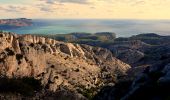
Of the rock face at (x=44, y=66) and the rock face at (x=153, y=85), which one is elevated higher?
the rock face at (x=153, y=85)

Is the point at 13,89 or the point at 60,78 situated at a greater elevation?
the point at 13,89

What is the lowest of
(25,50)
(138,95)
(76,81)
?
(76,81)

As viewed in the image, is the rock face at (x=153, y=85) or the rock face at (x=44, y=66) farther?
the rock face at (x=44, y=66)

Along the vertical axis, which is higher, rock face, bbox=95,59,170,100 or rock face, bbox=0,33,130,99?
rock face, bbox=95,59,170,100

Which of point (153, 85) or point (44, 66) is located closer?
point (153, 85)

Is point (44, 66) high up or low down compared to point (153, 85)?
down

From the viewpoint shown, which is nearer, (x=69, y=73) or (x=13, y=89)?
(x=13, y=89)

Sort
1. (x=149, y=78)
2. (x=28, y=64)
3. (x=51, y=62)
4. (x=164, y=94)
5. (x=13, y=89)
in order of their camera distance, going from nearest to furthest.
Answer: (x=164, y=94) → (x=149, y=78) → (x=13, y=89) → (x=28, y=64) → (x=51, y=62)

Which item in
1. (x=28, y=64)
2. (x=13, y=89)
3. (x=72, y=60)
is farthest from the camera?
(x=72, y=60)

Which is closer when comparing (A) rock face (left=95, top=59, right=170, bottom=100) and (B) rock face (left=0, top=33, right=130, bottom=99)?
(A) rock face (left=95, top=59, right=170, bottom=100)

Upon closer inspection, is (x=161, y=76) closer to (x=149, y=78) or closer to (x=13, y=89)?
(x=149, y=78)

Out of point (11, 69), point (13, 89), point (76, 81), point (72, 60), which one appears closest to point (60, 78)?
point (76, 81)
